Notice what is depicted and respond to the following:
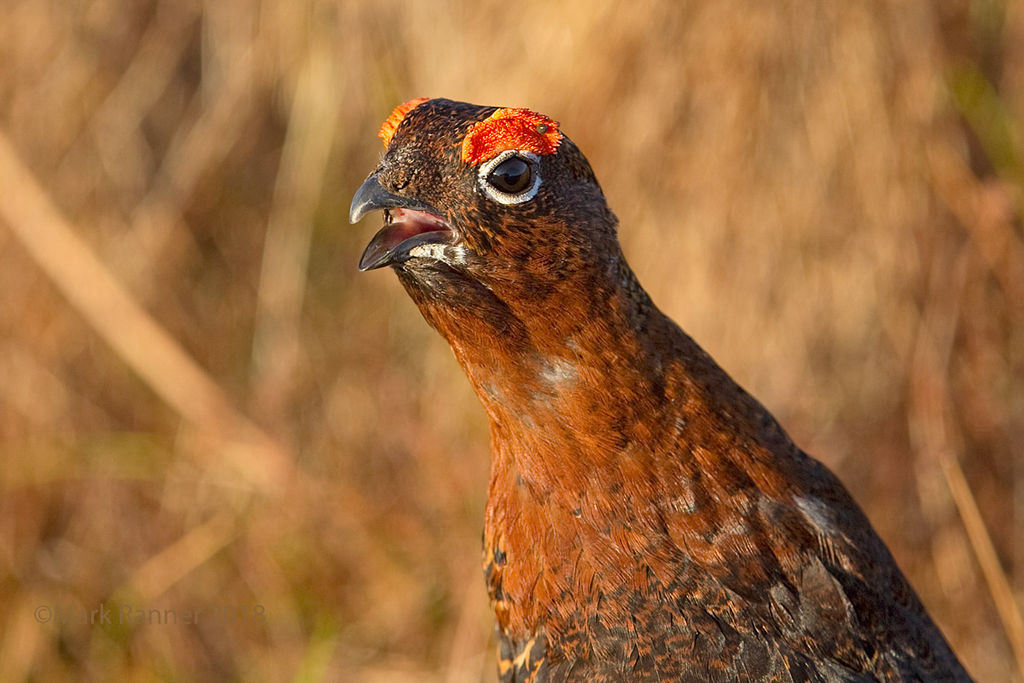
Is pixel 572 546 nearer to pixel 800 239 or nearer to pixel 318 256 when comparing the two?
pixel 800 239

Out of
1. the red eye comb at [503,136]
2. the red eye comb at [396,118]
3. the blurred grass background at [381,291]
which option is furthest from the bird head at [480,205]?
the blurred grass background at [381,291]

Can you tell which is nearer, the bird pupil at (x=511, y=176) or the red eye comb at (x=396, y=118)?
the bird pupil at (x=511, y=176)

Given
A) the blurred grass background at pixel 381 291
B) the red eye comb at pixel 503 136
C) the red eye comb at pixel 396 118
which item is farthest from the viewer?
the blurred grass background at pixel 381 291

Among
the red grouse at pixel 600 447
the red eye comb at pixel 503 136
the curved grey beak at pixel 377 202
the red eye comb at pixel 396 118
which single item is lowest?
the red grouse at pixel 600 447

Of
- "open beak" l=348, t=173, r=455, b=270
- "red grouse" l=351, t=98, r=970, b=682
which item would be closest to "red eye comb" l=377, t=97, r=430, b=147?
"red grouse" l=351, t=98, r=970, b=682

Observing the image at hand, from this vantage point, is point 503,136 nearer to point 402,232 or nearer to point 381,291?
point 402,232

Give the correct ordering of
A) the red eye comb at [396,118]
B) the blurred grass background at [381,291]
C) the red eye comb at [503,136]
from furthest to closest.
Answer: the blurred grass background at [381,291] < the red eye comb at [396,118] < the red eye comb at [503,136]

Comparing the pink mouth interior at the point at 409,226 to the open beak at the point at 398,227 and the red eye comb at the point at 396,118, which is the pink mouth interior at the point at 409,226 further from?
the red eye comb at the point at 396,118

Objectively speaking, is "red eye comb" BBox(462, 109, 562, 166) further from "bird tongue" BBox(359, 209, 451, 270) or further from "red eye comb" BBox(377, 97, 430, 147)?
"red eye comb" BBox(377, 97, 430, 147)

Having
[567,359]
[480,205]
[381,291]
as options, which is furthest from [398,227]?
[381,291]
